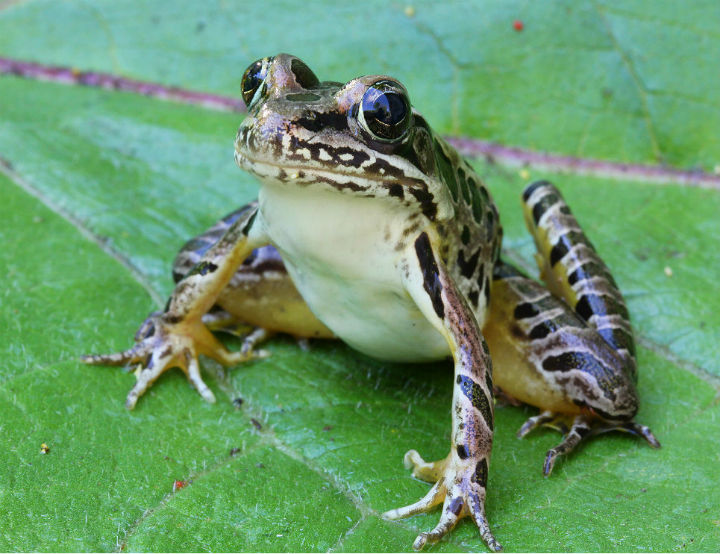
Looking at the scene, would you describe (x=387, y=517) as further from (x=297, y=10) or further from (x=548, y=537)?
(x=297, y=10)

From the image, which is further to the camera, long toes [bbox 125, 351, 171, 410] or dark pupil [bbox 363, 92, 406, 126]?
long toes [bbox 125, 351, 171, 410]

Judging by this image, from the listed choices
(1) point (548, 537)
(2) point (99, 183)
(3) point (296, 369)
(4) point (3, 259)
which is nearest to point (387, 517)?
(1) point (548, 537)

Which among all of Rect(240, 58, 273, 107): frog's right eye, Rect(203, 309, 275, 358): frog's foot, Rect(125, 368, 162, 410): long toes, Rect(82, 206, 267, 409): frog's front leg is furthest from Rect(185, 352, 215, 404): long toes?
Rect(240, 58, 273, 107): frog's right eye

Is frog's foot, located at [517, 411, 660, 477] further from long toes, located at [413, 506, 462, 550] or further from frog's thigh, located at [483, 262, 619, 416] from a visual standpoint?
long toes, located at [413, 506, 462, 550]

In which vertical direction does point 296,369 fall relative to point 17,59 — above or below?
below

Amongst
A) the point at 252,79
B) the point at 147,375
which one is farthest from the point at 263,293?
the point at 252,79

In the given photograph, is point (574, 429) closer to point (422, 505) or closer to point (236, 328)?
point (422, 505)

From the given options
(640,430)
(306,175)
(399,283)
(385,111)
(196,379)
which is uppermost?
(385,111)
